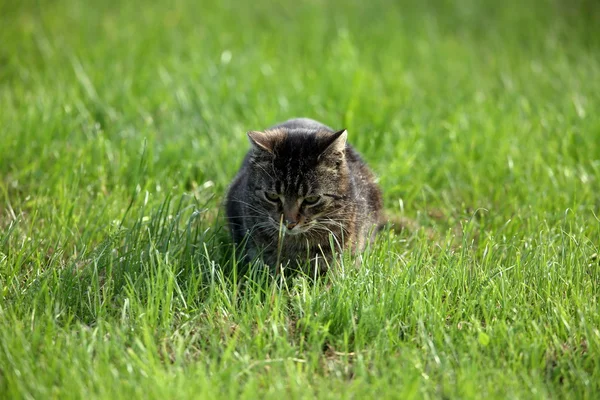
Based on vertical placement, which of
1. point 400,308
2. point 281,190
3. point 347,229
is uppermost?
point 281,190

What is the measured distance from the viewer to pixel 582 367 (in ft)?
11.5

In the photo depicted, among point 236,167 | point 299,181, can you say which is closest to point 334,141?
point 299,181

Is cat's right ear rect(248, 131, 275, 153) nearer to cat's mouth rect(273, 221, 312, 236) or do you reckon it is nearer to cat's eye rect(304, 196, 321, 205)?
cat's eye rect(304, 196, 321, 205)

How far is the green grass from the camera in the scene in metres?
3.44

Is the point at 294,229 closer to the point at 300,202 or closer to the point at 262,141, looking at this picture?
the point at 300,202

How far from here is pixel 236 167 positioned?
5.73m

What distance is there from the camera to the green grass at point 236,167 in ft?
11.3

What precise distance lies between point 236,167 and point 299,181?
1.57m

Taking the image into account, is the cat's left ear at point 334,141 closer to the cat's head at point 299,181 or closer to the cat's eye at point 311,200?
the cat's head at point 299,181

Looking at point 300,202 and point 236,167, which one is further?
point 236,167

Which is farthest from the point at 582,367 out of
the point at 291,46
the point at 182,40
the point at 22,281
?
the point at 182,40

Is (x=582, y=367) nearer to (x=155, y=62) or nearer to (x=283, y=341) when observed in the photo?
(x=283, y=341)

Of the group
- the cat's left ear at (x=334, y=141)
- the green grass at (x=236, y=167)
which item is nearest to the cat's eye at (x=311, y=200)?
the cat's left ear at (x=334, y=141)

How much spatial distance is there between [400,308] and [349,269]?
0.44 meters
